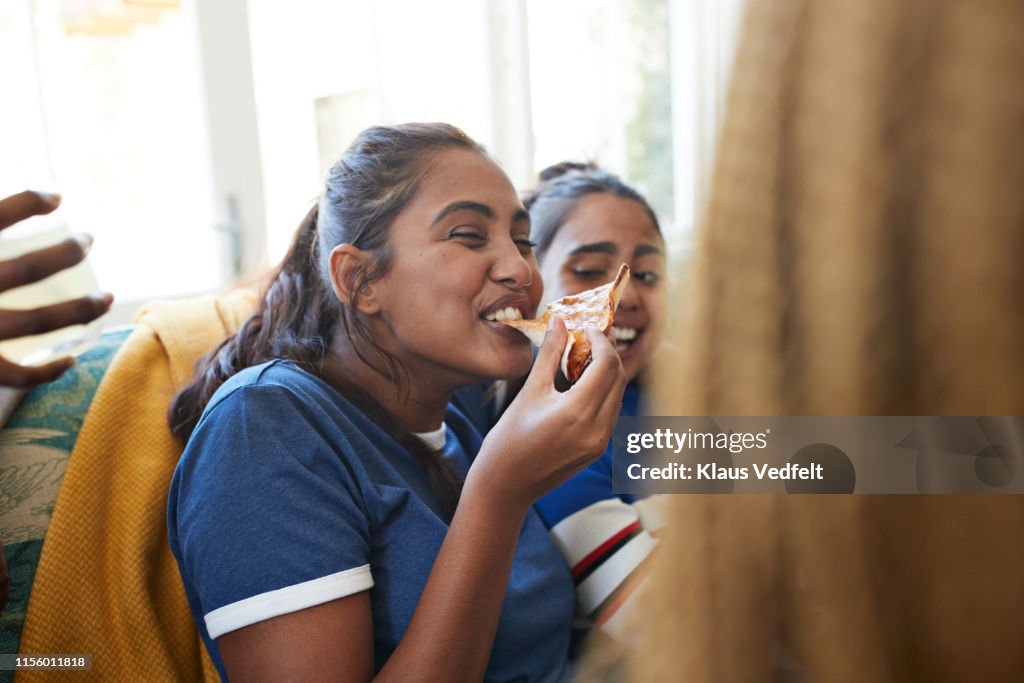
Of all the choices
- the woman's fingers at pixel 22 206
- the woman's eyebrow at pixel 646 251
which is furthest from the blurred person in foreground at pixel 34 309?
the woman's eyebrow at pixel 646 251

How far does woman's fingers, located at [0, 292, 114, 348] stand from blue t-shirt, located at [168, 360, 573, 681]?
Answer: 0.41 ft

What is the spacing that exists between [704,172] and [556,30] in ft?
6.98

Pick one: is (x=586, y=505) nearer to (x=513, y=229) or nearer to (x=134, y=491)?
(x=513, y=229)

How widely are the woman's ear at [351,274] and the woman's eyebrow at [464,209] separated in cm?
8

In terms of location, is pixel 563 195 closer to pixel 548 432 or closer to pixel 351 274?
pixel 351 274

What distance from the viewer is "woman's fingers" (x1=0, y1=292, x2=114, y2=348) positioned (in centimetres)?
64

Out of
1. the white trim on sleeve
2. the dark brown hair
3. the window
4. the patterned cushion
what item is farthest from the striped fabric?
the window

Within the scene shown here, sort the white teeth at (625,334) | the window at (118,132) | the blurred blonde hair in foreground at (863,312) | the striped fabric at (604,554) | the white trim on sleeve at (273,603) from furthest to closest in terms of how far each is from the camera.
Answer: the window at (118,132)
the white teeth at (625,334)
the striped fabric at (604,554)
the white trim on sleeve at (273,603)
the blurred blonde hair in foreground at (863,312)

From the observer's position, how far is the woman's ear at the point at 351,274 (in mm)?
777

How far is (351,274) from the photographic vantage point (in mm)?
783

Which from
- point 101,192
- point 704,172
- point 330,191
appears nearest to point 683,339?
point 704,172

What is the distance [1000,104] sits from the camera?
0.28 meters

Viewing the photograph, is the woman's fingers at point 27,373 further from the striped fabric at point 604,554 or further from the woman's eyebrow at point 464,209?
the striped fabric at point 604,554

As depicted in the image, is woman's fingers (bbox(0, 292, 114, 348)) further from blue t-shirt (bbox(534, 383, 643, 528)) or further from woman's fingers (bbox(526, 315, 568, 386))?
blue t-shirt (bbox(534, 383, 643, 528))
